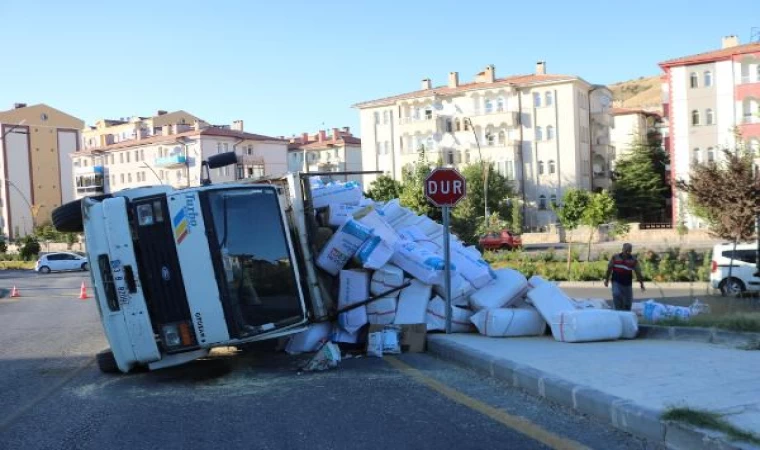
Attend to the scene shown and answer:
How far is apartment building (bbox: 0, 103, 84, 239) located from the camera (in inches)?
4479

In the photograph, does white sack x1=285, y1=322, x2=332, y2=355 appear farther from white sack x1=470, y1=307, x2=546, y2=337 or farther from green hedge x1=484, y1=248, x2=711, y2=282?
green hedge x1=484, y1=248, x2=711, y2=282

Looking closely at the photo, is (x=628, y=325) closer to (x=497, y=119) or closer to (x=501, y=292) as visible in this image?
(x=501, y=292)

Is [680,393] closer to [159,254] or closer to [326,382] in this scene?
[326,382]

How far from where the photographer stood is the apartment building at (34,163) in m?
114

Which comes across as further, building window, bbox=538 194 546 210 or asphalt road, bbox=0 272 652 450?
building window, bbox=538 194 546 210

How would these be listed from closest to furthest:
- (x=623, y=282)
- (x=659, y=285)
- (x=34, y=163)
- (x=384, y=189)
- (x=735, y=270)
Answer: (x=623, y=282) → (x=735, y=270) → (x=659, y=285) → (x=384, y=189) → (x=34, y=163)

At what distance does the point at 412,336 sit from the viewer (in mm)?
10336

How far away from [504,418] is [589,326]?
11.2 feet

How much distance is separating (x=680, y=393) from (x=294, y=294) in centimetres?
454

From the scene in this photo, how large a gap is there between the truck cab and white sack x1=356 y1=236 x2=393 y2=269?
189 centimetres

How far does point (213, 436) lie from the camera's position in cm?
616

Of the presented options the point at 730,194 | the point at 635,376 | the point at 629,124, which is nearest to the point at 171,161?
the point at 629,124

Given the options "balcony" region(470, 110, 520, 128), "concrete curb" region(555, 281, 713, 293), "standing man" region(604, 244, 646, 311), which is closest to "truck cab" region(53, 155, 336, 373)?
"standing man" region(604, 244, 646, 311)

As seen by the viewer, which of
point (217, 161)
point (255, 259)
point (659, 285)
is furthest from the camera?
point (659, 285)
